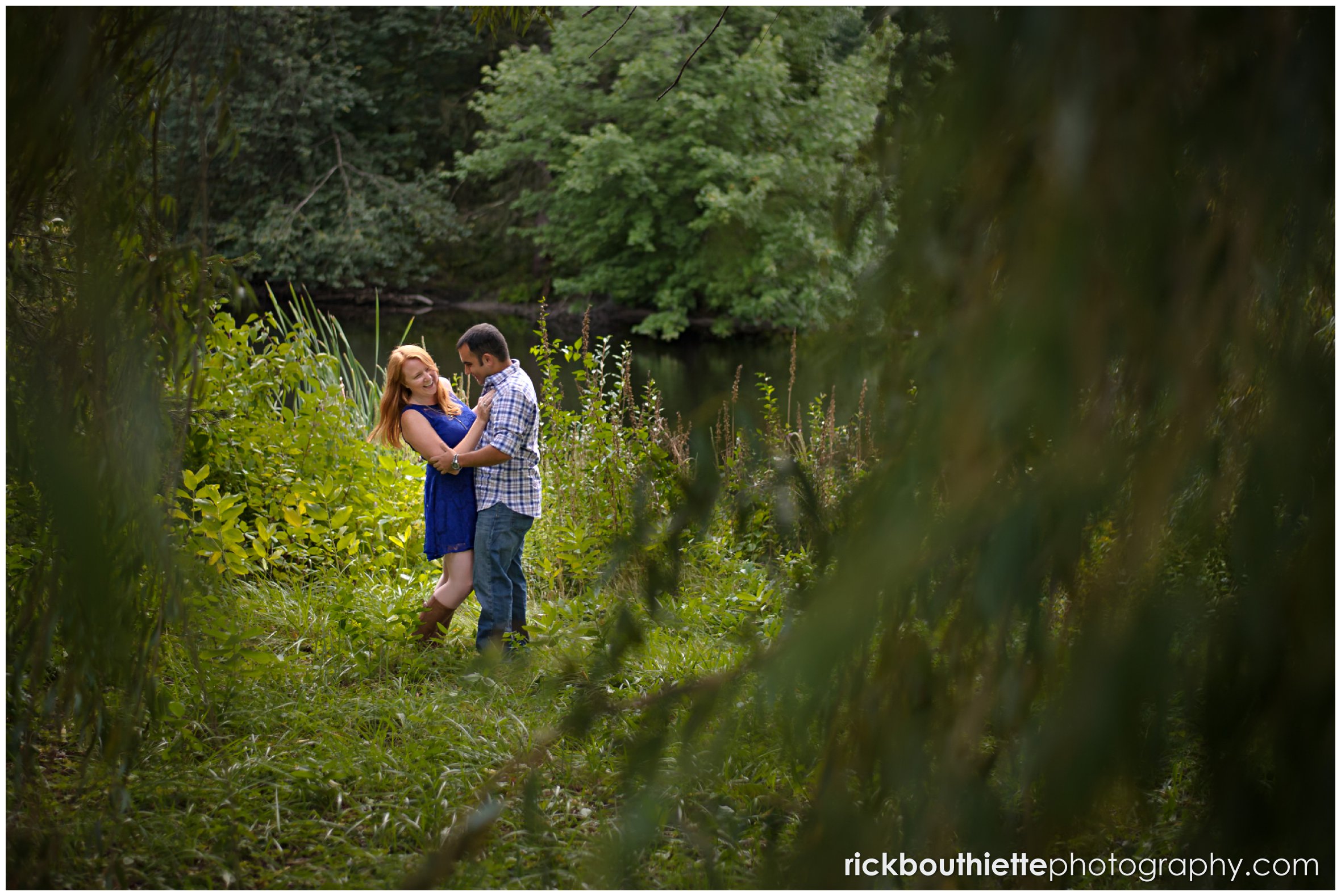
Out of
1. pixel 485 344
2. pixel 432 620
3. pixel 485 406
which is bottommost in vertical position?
pixel 432 620

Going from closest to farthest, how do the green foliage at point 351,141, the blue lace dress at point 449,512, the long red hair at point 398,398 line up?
the blue lace dress at point 449,512 → the long red hair at point 398,398 → the green foliage at point 351,141

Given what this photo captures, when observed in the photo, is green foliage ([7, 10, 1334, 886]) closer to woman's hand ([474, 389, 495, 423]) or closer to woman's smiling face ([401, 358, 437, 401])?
woman's hand ([474, 389, 495, 423])

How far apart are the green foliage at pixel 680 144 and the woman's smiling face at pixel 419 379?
11967 millimetres

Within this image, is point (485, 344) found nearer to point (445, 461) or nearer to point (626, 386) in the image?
point (445, 461)

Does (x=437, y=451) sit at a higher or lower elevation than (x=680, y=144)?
lower

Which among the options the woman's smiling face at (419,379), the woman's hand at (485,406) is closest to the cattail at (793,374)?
the woman's hand at (485,406)

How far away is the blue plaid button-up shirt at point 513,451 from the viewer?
3773mm

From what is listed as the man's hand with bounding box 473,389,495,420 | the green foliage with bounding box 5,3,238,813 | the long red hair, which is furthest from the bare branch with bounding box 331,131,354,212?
the green foliage with bounding box 5,3,238,813

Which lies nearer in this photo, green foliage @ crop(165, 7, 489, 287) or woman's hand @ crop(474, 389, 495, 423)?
woman's hand @ crop(474, 389, 495, 423)

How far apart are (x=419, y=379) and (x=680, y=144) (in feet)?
50.1

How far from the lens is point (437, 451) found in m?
3.84

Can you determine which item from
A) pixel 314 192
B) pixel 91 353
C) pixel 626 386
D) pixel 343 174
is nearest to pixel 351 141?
pixel 343 174

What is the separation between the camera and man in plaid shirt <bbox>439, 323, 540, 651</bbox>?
378 centimetres

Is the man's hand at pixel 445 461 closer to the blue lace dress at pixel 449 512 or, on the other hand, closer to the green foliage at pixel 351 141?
the blue lace dress at pixel 449 512
